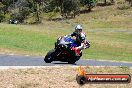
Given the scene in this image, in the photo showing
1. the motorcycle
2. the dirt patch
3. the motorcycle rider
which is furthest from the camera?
the motorcycle

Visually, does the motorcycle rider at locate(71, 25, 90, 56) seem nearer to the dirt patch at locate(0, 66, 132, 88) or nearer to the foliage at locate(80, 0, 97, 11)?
the dirt patch at locate(0, 66, 132, 88)

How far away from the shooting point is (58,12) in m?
118

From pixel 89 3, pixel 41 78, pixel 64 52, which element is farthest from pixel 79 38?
pixel 89 3

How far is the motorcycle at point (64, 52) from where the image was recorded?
67.3ft

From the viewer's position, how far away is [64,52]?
20953 mm

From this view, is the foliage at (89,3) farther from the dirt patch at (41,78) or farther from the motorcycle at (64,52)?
the dirt patch at (41,78)

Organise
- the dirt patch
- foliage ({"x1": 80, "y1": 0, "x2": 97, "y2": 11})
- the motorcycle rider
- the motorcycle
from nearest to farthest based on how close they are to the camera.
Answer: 1. the dirt patch
2. the motorcycle rider
3. the motorcycle
4. foliage ({"x1": 80, "y1": 0, "x2": 97, "y2": 11})

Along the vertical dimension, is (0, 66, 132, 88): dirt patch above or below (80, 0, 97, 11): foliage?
above

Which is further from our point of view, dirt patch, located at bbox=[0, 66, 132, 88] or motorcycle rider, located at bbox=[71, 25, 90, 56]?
motorcycle rider, located at bbox=[71, 25, 90, 56]

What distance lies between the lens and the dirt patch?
13.9 meters

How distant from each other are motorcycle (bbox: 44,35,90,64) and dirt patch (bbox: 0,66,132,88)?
11.5ft

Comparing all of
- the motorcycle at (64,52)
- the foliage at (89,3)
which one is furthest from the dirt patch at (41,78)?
the foliage at (89,3)

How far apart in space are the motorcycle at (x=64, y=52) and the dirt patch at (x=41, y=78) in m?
3.51

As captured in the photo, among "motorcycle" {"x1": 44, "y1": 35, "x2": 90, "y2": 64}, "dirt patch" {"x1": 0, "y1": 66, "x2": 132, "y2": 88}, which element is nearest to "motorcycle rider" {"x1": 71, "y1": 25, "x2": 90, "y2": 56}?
"motorcycle" {"x1": 44, "y1": 35, "x2": 90, "y2": 64}
